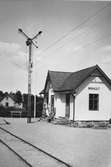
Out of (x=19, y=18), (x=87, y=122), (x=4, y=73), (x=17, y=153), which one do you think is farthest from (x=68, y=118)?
(x=19, y=18)

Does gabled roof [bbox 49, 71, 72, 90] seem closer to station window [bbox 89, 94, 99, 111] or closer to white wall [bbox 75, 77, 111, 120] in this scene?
white wall [bbox 75, 77, 111, 120]

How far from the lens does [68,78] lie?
26.2 metres

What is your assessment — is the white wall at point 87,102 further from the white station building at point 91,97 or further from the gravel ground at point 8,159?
the gravel ground at point 8,159

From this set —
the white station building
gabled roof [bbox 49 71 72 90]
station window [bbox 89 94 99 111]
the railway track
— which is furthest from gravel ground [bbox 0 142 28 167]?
gabled roof [bbox 49 71 72 90]

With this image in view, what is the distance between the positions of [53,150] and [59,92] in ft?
46.3

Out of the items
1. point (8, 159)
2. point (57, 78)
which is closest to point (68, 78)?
point (57, 78)

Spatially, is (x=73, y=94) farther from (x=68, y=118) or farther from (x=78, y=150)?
(x=78, y=150)

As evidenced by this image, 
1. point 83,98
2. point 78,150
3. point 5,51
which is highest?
point 5,51

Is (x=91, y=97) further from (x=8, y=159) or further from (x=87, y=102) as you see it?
(x=8, y=159)

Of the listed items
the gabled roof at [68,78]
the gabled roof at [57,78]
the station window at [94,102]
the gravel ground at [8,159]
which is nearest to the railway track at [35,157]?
the gravel ground at [8,159]

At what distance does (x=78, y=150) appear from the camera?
1005cm

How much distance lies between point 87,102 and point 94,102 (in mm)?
521

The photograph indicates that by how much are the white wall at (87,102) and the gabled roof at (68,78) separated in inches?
20.4

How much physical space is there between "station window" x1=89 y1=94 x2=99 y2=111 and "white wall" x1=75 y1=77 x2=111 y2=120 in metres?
0.21
